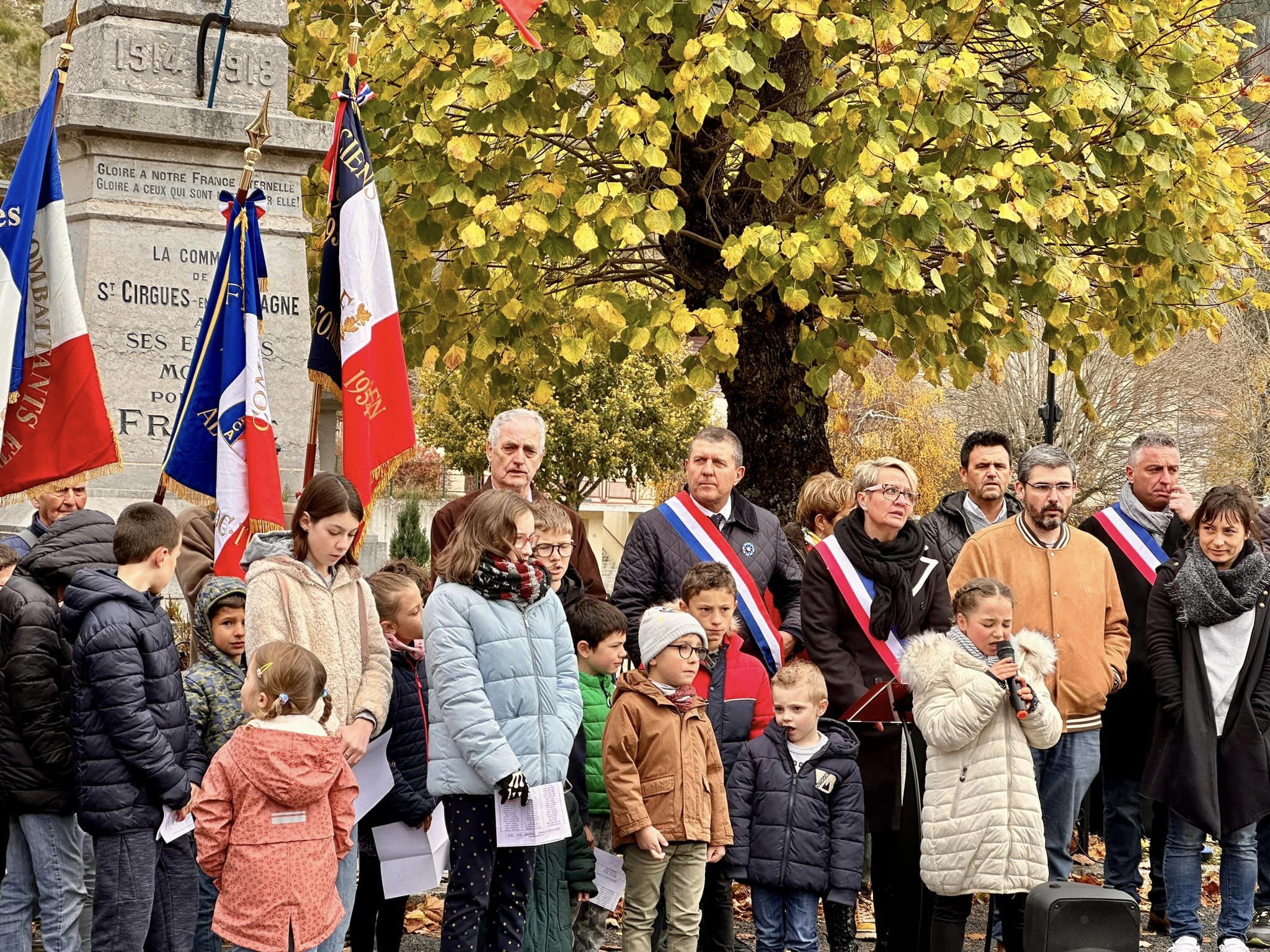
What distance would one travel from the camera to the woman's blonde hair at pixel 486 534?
6.00 meters

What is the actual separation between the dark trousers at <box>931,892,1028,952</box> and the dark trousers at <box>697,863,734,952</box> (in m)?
0.87

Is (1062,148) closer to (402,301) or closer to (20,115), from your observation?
(402,301)

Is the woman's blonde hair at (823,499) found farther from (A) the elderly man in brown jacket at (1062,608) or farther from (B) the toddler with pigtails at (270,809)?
(B) the toddler with pigtails at (270,809)

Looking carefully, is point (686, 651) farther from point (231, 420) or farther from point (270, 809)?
point (231, 420)

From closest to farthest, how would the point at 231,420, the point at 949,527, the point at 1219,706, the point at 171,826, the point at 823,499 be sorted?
the point at 171,826
the point at 231,420
the point at 1219,706
the point at 823,499
the point at 949,527

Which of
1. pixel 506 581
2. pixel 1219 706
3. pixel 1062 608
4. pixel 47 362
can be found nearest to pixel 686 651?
pixel 506 581

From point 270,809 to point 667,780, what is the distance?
1.73m

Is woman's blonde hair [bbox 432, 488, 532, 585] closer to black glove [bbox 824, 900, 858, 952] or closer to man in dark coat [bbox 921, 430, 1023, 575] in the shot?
black glove [bbox 824, 900, 858, 952]

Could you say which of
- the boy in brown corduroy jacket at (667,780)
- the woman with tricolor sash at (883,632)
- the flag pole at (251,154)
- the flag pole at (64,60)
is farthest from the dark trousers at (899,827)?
the flag pole at (64,60)

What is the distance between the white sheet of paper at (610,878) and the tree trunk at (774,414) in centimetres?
492

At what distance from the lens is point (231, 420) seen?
7.42 meters

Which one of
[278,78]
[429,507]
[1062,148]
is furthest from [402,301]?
[429,507]

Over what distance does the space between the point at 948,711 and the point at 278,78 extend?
16.3ft

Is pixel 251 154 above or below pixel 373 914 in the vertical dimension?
above
